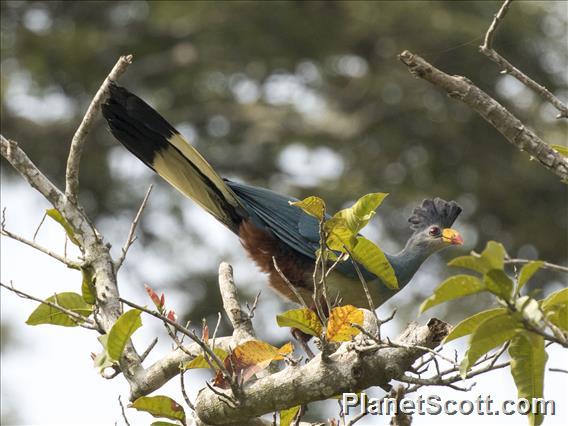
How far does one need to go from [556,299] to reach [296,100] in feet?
34.3

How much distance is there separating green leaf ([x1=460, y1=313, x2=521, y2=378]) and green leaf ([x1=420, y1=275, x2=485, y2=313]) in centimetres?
10

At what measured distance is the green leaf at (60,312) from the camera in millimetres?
3336

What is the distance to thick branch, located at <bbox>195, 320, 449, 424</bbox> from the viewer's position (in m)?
2.97

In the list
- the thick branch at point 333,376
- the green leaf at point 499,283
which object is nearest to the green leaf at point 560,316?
the green leaf at point 499,283

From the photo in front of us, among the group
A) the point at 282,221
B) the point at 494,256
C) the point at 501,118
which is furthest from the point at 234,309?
the point at 494,256

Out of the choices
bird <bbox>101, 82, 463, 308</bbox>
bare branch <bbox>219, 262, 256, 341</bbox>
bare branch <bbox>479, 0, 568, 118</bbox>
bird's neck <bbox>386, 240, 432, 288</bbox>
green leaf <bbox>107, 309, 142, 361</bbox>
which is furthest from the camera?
bird's neck <bbox>386, 240, 432, 288</bbox>

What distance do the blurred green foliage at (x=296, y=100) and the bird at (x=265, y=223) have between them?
18.3 ft

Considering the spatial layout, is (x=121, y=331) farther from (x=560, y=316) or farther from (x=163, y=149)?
(x=163, y=149)

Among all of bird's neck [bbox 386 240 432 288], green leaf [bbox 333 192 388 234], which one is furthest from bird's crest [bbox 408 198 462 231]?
green leaf [bbox 333 192 388 234]

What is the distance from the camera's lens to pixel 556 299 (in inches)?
105

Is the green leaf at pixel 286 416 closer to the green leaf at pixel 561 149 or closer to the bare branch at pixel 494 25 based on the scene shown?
the green leaf at pixel 561 149

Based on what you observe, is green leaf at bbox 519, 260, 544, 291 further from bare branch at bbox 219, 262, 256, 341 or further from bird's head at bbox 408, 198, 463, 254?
bird's head at bbox 408, 198, 463, 254

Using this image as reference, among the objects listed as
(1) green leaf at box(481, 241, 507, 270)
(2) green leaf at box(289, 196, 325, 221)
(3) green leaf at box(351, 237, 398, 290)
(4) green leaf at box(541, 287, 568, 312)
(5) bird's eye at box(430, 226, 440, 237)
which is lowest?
(1) green leaf at box(481, 241, 507, 270)

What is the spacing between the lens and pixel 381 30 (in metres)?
11.3
